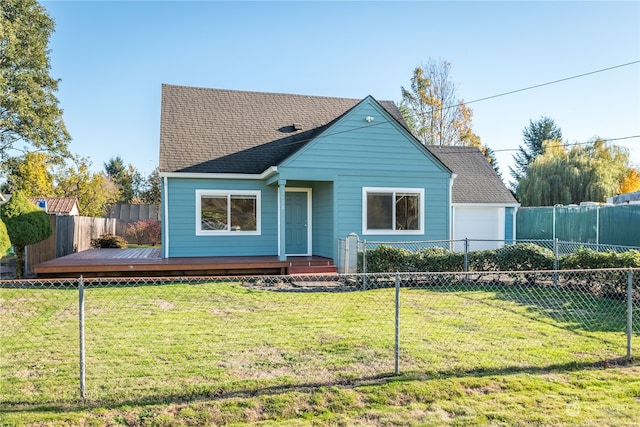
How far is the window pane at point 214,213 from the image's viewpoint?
14.2 m

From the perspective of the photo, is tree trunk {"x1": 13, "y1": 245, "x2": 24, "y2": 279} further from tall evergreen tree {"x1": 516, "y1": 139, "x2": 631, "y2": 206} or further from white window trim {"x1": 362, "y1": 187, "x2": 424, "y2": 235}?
Answer: tall evergreen tree {"x1": 516, "y1": 139, "x2": 631, "y2": 206}

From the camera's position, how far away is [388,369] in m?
5.18

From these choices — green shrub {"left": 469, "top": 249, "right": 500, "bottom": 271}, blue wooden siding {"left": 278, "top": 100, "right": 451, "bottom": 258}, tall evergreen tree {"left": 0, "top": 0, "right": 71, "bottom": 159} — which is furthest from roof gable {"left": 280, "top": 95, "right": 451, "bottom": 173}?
Answer: tall evergreen tree {"left": 0, "top": 0, "right": 71, "bottom": 159}

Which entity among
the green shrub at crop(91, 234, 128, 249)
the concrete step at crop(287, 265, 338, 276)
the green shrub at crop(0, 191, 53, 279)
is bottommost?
the concrete step at crop(287, 265, 338, 276)

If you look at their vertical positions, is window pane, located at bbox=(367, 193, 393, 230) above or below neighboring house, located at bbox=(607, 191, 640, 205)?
below

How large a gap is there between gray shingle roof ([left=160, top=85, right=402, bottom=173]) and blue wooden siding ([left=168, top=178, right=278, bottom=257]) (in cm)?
45

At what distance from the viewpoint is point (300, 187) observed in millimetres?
15438

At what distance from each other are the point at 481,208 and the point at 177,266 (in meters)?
12.4

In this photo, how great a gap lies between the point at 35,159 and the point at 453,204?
27839 millimetres

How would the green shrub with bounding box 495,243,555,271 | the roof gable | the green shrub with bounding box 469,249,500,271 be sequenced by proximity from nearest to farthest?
1. the green shrub with bounding box 495,243,555,271
2. the green shrub with bounding box 469,249,500,271
3. the roof gable

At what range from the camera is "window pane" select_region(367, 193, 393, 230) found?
46.8 feet

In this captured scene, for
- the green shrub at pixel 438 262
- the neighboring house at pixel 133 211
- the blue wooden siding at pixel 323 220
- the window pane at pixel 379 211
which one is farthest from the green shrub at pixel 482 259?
the neighboring house at pixel 133 211

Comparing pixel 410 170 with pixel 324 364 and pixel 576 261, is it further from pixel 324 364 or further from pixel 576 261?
pixel 324 364

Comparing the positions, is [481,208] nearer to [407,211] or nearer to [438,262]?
[407,211]
